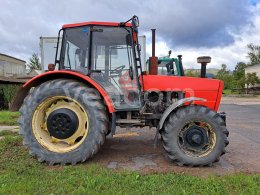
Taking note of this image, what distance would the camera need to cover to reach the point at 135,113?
546cm

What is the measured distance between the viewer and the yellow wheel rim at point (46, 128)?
5.11 m

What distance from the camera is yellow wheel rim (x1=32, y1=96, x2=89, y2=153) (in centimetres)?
511

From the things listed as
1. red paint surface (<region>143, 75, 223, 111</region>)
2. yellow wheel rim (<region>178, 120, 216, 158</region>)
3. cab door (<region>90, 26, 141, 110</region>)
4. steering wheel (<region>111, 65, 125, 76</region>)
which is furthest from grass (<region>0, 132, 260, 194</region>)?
red paint surface (<region>143, 75, 223, 111</region>)

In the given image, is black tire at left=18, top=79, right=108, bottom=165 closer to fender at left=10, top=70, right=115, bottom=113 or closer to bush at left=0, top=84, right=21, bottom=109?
fender at left=10, top=70, right=115, bottom=113

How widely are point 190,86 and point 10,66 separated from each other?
3672 cm

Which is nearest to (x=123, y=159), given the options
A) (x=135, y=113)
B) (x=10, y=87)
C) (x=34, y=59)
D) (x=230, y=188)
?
(x=135, y=113)

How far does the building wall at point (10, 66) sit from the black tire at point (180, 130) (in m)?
32.5

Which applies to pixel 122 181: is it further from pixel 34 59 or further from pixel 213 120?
pixel 34 59

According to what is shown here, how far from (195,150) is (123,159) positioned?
1326mm

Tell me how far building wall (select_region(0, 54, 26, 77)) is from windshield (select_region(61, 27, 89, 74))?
102 ft

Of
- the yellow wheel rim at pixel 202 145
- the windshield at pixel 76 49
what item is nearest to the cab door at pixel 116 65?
the windshield at pixel 76 49

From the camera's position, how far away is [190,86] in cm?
570

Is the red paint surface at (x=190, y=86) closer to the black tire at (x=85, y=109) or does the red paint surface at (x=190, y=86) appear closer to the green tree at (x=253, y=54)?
the black tire at (x=85, y=109)

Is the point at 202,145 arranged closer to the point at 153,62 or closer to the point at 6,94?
the point at 153,62
